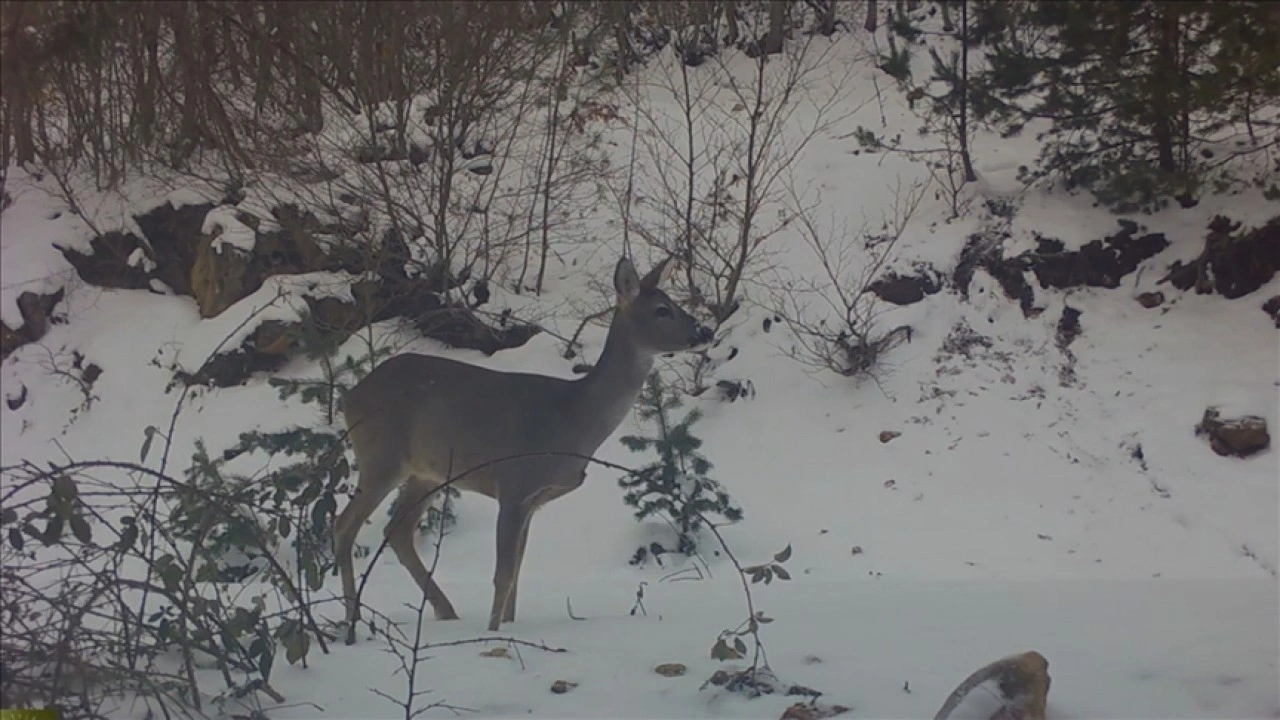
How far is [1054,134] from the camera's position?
162 centimetres

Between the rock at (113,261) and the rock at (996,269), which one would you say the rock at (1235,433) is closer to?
the rock at (996,269)

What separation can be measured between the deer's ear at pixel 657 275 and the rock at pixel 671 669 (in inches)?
29.7

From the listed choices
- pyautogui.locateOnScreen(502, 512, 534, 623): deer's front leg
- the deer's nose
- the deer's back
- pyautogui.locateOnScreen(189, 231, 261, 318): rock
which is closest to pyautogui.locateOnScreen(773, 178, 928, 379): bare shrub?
the deer's nose

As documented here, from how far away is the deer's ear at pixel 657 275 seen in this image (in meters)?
2.27

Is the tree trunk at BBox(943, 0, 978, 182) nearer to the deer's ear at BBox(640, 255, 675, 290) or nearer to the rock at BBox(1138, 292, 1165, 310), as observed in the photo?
the deer's ear at BBox(640, 255, 675, 290)

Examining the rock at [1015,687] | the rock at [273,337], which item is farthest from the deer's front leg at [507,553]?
the rock at [1015,687]

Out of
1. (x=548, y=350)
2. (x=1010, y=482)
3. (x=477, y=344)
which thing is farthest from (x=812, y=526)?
(x=477, y=344)

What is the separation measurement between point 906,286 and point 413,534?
1.23 meters

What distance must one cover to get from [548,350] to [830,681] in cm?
97

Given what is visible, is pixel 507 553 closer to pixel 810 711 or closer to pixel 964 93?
pixel 810 711

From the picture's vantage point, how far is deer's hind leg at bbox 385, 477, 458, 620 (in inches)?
95.0

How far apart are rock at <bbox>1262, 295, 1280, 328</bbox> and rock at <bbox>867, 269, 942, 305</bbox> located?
695mm

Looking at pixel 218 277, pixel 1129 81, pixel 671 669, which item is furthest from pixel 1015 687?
pixel 218 277

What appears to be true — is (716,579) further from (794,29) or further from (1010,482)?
(794,29)
